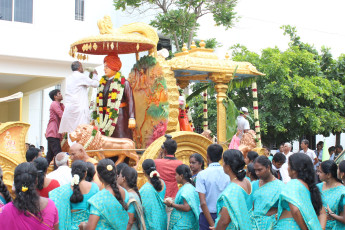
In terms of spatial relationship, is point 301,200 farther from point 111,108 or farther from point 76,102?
point 76,102

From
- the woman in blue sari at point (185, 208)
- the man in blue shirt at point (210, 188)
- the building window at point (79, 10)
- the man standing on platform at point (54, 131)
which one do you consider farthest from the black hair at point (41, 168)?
the building window at point (79, 10)

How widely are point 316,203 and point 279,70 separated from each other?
1254 cm

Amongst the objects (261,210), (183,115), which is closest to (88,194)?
(261,210)

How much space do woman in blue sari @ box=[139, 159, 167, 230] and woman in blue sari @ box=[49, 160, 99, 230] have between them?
2.73 feet

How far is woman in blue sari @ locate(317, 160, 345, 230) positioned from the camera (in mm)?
5285

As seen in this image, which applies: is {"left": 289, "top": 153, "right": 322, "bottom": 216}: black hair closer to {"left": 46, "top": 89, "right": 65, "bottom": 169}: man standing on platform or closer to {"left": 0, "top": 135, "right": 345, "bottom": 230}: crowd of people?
{"left": 0, "top": 135, "right": 345, "bottom": 230}: crowd of people

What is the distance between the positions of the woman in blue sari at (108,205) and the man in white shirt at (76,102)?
4.83 meters

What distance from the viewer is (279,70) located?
1680 cm

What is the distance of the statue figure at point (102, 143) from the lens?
9.01m

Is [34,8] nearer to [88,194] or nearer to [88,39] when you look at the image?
[88,39]

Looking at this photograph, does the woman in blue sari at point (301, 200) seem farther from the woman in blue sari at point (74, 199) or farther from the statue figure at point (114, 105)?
the statue figure at point (114, 105)

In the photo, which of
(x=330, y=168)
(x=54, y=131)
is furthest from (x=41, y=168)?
(x=54, y=131)

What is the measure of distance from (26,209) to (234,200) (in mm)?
1885

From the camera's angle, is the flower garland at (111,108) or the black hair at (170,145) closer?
the black hair at (170,145)
